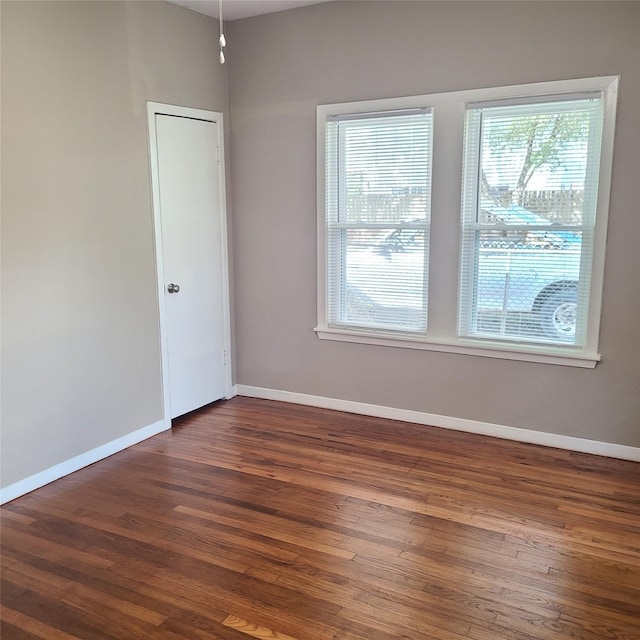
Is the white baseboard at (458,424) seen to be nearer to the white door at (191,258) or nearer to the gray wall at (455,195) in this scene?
the gray wall at (455,195)

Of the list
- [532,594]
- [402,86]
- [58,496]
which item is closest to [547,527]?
[532,594]

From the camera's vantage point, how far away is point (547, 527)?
2844mm

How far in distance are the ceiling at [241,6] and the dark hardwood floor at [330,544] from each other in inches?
116

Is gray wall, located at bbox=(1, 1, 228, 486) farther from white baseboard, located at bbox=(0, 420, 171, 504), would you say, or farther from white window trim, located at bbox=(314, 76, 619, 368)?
white window trim, located at bbox=(314, 76, 619, 368)

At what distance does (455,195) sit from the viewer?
384cm

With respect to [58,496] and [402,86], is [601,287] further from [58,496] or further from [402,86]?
[58,496]

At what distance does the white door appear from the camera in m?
4.05

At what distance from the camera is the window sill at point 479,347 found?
11.9 ft

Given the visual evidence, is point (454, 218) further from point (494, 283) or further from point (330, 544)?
point (330, 544)

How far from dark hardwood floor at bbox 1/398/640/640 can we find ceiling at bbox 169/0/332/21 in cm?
295

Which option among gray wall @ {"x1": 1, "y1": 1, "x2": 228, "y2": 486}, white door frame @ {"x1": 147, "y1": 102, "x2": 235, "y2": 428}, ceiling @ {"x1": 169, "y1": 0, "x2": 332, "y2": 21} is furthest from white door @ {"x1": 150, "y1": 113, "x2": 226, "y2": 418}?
ceiling @ {"x1": 169, "y1": 0, "x2": 332, "y2": 21}

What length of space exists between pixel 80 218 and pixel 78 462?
145 cm

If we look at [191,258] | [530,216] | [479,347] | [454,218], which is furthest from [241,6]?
[479,347]

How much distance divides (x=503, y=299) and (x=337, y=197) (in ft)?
4.51
